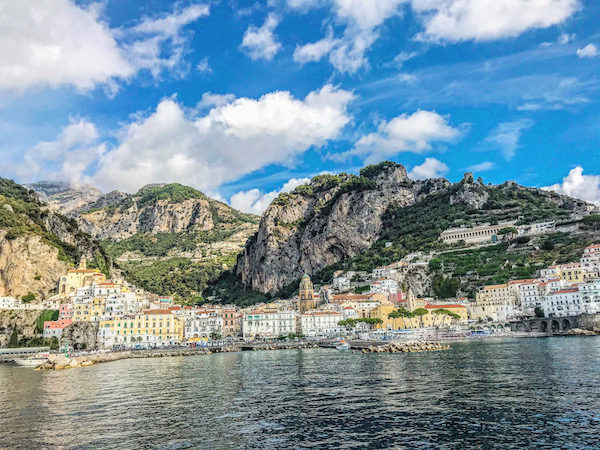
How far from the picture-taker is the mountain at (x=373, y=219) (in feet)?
422

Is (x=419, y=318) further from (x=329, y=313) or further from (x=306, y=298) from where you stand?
(x=306, y=298)

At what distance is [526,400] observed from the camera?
23.0 metres

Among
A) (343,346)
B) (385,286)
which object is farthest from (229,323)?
(385,286)

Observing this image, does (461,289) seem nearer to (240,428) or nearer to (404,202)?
(404,202)

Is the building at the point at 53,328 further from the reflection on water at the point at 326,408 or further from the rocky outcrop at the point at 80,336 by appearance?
the reflection on water at the point at 326,408

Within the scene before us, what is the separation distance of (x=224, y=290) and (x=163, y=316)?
250 ft

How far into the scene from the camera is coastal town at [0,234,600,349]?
259 ft

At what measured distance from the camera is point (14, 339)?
251 ft

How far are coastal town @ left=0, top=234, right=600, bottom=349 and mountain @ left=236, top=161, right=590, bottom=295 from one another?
28205 mm

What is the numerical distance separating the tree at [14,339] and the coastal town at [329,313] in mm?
4123

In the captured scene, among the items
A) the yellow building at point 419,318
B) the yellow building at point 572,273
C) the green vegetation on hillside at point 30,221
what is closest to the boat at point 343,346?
the yellow building at point 419,318

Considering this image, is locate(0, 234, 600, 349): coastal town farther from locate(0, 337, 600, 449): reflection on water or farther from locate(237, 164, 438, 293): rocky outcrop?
locate(237, 164, 438, 293): rocky outcrop

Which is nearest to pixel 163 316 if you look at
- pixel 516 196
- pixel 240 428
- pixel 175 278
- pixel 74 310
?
pixel 74 310

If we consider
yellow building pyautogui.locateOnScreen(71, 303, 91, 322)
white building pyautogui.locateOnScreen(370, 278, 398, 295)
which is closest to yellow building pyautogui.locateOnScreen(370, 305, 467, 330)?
white building pyautogui.locateOnScreen(370, 278, 398, 295)
